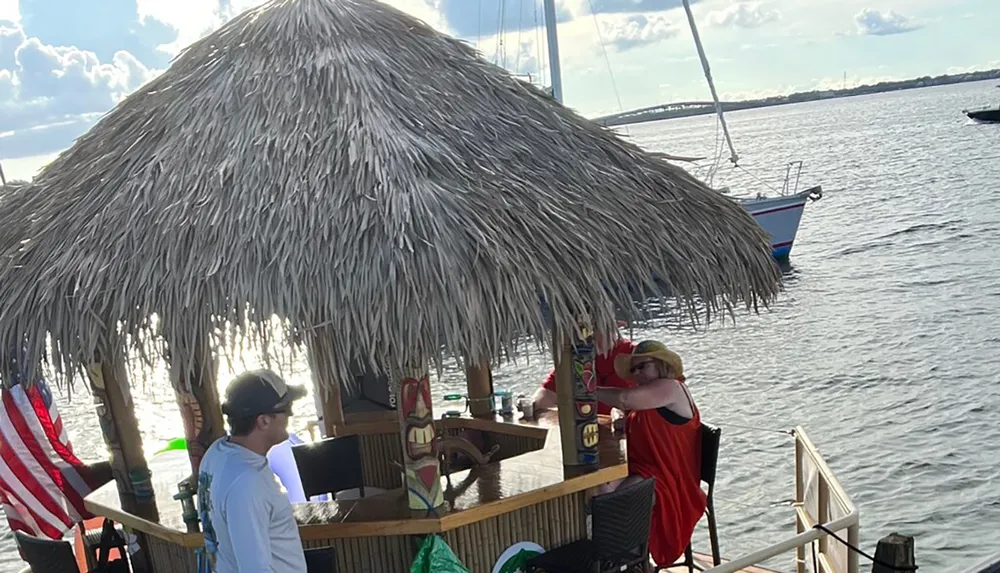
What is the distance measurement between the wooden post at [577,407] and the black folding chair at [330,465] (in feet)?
5.10

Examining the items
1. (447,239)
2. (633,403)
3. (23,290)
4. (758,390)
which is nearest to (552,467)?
(633,403)

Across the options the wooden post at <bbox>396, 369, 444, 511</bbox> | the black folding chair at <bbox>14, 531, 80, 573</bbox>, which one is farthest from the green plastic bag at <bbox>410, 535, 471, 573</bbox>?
the black folding chair at <bbox>14, 531, 80, 573</bbox>

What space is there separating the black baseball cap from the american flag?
2605mm

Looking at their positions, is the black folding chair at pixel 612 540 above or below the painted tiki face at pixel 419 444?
below

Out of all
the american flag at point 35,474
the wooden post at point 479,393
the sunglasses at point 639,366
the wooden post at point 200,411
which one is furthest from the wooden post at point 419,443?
the american flag at point 35,474

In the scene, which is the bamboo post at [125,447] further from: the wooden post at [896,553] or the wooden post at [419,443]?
the wooden post at [896,553]

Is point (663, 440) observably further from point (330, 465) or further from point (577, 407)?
point (330, 465)

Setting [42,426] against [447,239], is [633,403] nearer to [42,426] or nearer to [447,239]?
[447,239]

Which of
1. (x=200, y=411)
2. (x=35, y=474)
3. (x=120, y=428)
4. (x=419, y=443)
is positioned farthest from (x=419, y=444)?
(x=35, y=474)

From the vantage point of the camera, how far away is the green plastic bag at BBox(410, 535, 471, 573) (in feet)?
13.6

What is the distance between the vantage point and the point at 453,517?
164 inches

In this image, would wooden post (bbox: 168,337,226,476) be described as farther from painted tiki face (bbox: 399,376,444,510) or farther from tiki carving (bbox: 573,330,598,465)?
tiki carving (bbox: 573,330,598,465)

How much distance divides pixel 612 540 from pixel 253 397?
1952 mm

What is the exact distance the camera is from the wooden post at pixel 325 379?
12.9ft
